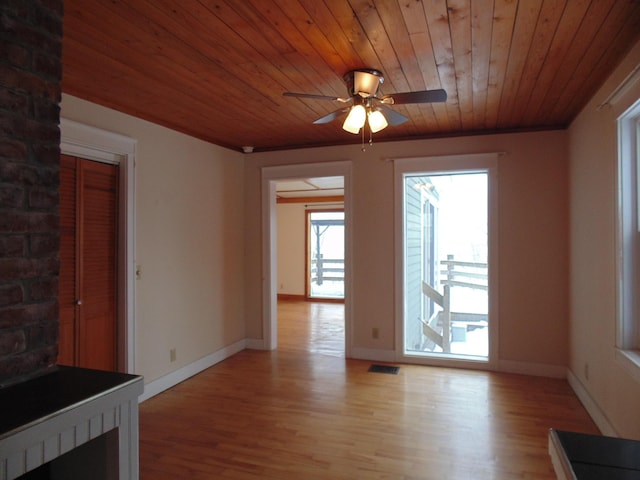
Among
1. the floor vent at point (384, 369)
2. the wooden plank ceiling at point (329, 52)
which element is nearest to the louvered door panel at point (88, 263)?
the wooden plank ceiling at point (329, 52)

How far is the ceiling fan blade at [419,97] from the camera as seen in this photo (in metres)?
2.50

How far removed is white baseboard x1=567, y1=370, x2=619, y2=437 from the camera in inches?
111

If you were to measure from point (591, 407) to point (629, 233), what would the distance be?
1514mm

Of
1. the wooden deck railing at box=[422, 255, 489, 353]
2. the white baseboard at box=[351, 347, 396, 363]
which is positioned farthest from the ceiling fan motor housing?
the white baseboard at box=[351, 347, 396, 363]

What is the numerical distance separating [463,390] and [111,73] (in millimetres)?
3804

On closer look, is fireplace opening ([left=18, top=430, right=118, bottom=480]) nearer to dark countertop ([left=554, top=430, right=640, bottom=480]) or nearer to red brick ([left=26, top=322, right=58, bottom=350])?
red brick ([left=26, top=322, right=58, bottom=350])

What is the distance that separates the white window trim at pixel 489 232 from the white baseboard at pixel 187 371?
1.94 m

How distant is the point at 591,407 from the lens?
10.5ft

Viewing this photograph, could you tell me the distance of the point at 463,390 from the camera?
3.79 m

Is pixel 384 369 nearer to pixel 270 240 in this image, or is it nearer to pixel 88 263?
pixel 270 240

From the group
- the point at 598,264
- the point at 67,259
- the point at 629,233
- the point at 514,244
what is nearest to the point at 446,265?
the point at 514,244

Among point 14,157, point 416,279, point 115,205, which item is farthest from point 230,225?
point 14,157

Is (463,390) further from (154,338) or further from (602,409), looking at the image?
(154,338)

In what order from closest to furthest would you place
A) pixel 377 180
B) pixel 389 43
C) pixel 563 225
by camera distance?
pixel 389 43 → pixel 563 225 → pixel 377 180
